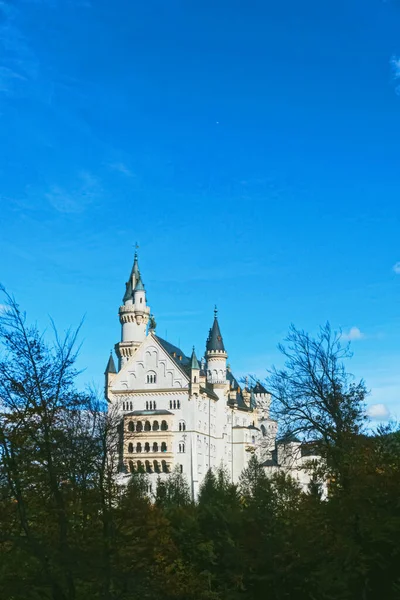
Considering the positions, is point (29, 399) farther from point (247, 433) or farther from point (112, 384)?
point (247, 433)

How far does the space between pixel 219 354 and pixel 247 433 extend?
15587mm

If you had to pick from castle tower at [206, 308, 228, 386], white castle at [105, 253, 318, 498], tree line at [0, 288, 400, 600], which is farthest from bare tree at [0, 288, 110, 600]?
castle tower at [206, 308, 228, 386]

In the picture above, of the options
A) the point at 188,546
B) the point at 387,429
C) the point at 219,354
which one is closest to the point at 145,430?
the point at 219,354

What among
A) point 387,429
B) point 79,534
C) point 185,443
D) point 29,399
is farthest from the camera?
point 185,443

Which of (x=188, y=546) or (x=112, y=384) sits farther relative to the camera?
(x=112, y=384)

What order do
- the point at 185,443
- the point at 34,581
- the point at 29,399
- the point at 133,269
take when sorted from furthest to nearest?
the point at 133,269
the point at 185,443
the point at 29,399
the point at 34,581

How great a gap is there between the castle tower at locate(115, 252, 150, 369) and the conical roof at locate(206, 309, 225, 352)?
11273mm

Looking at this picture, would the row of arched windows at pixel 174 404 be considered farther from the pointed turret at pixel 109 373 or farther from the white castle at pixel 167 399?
the pointed turret at pixel 109 373

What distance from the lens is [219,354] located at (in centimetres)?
11362

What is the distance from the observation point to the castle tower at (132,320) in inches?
4296

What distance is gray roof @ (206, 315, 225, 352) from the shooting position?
114 meters

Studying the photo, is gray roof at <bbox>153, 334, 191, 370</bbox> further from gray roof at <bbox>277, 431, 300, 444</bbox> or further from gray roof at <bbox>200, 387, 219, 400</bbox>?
gray roof at <bbox>277, 431, 300, 444</bbox>

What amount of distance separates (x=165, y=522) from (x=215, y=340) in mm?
86956

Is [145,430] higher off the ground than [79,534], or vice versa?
[145,430]
